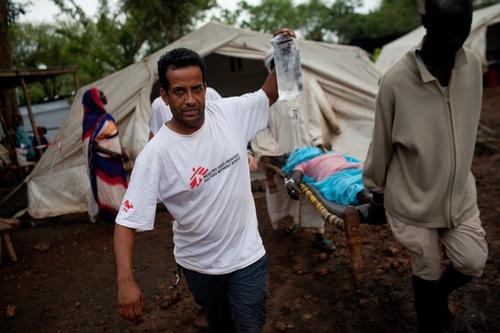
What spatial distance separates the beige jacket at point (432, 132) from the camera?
169 centimetres

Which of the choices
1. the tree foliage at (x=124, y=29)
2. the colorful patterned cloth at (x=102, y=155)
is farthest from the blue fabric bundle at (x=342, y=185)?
the tree foliage at (x=124, y=29)

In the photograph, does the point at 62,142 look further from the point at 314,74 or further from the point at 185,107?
the point at 185,107

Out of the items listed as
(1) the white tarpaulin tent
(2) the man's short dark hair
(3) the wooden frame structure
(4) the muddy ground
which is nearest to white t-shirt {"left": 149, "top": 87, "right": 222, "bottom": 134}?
(4) the muddy ground

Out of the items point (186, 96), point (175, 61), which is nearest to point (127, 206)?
point (186, 96)

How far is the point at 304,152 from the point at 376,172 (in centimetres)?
181

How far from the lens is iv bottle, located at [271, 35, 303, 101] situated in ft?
6.42

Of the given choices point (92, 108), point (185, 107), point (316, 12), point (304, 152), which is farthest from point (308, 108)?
point (316, 12)

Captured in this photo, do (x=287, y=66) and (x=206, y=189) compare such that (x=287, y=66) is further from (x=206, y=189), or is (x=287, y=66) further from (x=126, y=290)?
(x=126, y=290)

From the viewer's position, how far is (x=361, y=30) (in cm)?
2666

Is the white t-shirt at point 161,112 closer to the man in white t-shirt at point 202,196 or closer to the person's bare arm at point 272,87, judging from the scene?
the person's bare arm at point 272,87

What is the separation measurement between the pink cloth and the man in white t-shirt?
150 centimetres

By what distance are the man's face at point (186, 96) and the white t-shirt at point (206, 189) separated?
0.06 meters

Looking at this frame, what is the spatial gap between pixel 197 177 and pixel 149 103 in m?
4.69

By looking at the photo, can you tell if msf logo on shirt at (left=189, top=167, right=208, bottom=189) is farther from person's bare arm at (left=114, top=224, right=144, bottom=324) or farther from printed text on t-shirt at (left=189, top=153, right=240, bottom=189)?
person's bare arm at (left=114, top=224, right=144, bottom=324)
